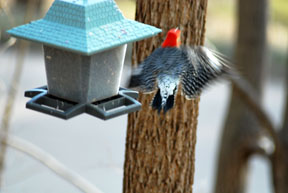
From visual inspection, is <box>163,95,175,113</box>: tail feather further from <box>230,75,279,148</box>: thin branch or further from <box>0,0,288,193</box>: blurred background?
<box>0,0,288,193</box>: blurred background

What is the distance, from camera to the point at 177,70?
80.0 inches

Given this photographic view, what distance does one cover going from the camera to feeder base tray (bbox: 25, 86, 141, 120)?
1.78 m

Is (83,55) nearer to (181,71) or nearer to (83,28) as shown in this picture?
(83,28)

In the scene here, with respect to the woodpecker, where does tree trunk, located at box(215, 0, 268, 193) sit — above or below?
below

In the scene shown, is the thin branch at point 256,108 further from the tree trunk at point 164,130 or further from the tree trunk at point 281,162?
the tree trunk at point 164,130

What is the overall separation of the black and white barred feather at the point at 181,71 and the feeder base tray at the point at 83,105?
95mm

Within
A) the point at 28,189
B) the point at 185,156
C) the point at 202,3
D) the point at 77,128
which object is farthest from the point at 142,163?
the point at 77,128

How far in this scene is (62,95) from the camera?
6.33ft

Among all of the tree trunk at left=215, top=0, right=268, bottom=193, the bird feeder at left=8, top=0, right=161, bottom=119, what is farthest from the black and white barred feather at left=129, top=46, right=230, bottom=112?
the tree trunk at left=215, top=0, right=268, bottom=193

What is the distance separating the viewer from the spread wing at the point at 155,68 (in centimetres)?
203

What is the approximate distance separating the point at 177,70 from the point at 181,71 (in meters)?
0.02

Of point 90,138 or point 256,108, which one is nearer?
point 256,108

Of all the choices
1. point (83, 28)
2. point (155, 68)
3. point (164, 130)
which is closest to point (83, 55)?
point (83, 28)

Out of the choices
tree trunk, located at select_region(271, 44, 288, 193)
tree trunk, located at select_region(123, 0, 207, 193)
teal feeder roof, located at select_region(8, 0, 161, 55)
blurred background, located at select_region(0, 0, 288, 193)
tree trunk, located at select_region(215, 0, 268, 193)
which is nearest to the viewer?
teal feeder roof, located at select_region(8, 0, 161, 55)
